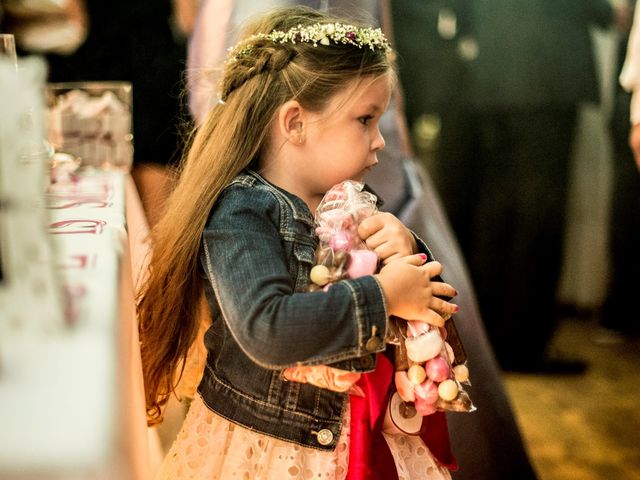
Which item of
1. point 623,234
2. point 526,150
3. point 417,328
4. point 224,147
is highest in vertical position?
point 224,147

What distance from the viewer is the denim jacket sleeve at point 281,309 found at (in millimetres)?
959

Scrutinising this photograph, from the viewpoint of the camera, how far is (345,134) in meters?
1.18

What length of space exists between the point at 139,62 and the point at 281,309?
2.10 metres

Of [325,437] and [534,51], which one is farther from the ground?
[534,51]

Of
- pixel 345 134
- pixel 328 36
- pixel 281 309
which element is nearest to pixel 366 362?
pixel 281 309

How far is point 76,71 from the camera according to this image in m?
2.82

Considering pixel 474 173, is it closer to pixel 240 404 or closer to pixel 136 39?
pixel 136 39

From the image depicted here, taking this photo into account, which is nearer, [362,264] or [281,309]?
[281,309]

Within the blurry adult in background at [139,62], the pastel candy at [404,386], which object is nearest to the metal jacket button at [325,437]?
the pastel candy at [404,386]

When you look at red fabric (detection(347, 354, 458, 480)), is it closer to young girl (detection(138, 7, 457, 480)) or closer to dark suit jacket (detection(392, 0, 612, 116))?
young girl (detection(138, 7, 457, 480))

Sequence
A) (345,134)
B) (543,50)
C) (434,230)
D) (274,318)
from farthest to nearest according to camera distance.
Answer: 1. (543,50)
2. (434,230)
3. (345,134)
4. (274,318)

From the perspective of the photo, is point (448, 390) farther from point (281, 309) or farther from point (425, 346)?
point (281, 309)

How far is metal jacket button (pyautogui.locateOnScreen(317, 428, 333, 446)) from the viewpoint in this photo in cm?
112

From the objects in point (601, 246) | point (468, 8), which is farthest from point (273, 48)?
point (601, 246)
